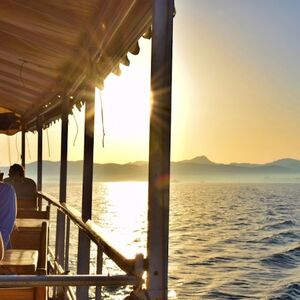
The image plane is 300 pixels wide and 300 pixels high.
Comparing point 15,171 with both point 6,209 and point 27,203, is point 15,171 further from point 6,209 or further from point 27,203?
point 6,209

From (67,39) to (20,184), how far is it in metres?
3.85

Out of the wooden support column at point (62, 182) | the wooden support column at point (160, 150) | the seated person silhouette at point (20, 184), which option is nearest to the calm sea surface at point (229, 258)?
the seated person silhouette at point (20, 184)

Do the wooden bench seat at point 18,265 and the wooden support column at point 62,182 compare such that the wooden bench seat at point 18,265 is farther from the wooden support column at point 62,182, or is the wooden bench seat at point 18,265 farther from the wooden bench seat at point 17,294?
the wooden support column at point 62,182

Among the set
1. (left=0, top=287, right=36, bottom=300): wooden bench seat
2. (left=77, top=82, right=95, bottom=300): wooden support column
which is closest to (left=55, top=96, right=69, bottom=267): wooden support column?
(left=77, top=82, right=95, bottom=300): wooden support column

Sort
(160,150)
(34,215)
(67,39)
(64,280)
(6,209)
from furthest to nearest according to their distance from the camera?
(34,215) < (67,39) < (6,209) < (160,150) < (64,280)

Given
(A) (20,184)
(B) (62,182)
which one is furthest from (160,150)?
(A) (20,184)

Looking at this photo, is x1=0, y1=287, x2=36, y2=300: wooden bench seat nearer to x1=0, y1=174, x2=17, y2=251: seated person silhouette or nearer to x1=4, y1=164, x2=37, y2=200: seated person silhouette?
x1=0, y1=174, x2=17, y2=251: seated person silhouette

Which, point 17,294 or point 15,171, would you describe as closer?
point 17,294

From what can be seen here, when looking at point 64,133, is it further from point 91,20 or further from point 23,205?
point 91,20

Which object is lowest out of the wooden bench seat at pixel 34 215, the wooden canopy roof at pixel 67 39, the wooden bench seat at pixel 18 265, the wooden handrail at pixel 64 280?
the wooden bench seat at pixel 18 265

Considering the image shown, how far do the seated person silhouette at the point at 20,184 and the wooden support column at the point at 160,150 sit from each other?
507cm

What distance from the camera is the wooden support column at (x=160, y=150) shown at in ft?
7.39

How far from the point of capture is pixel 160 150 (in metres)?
2.33

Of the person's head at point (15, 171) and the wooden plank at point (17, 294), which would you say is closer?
the wooden plank at point (17, 294)
